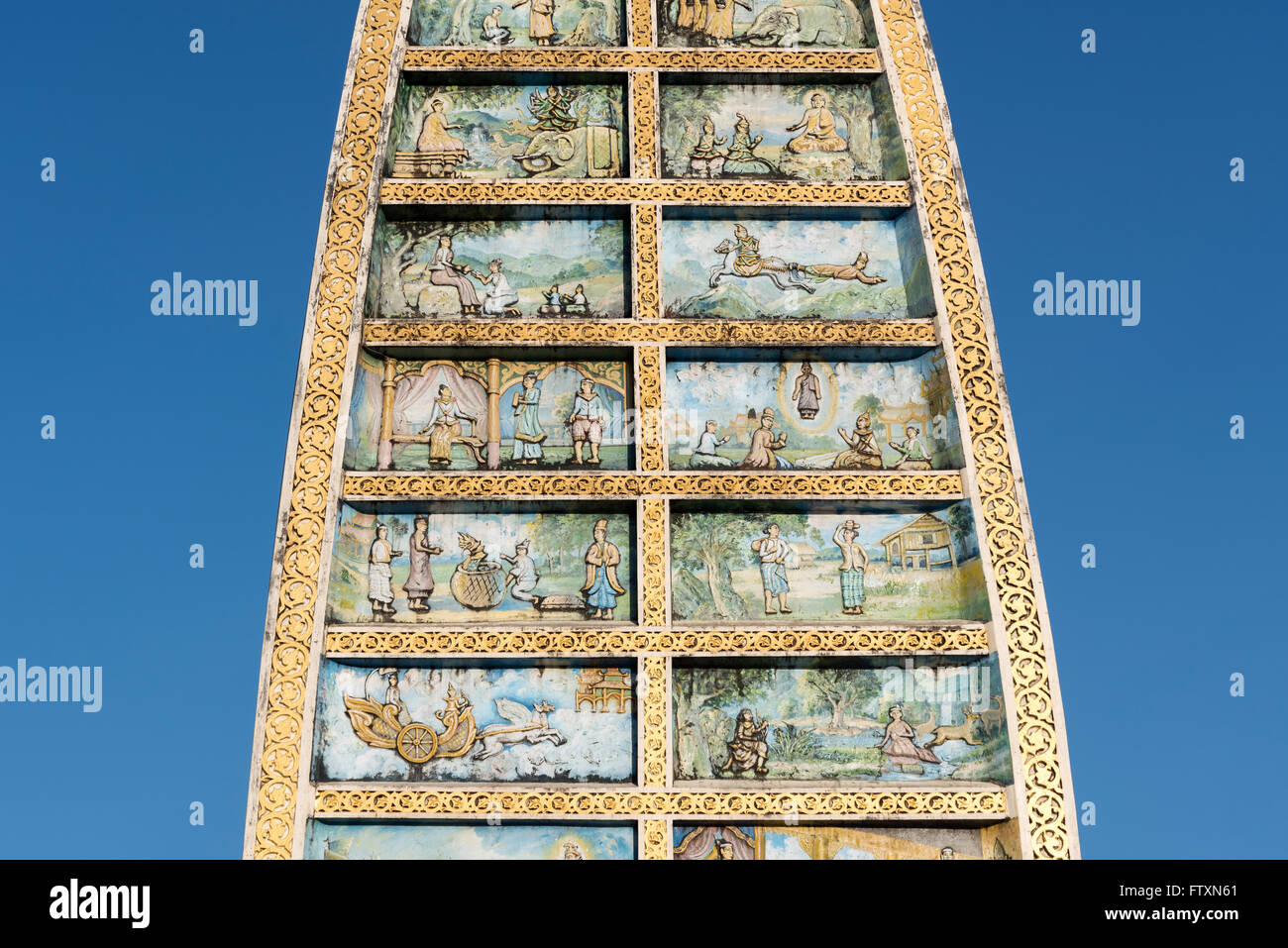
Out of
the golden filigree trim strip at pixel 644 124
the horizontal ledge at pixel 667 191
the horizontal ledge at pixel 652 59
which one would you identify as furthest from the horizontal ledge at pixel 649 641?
the horizontal ledge at pixel 652 59

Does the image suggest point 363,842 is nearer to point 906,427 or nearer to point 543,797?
point 543,797

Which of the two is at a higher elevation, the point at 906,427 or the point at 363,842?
the point at 906,427

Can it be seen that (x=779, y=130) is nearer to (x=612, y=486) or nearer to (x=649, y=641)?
(x=612, y=486)

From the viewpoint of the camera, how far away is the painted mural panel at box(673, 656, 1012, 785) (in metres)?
12.4

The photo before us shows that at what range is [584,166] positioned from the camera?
14148 millimetres

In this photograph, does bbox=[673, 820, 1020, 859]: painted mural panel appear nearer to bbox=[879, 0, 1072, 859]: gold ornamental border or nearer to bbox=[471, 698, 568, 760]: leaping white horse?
bbox=[879, 0, 1072, 859]: gold ornamental border

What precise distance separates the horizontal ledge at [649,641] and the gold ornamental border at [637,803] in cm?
100

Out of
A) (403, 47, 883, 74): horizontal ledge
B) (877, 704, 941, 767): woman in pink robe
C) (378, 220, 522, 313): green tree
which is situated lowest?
(877, 704, 941, 767): woman in pink robe

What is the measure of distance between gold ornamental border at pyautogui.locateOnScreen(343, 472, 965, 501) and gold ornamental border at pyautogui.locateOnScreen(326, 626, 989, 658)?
104 cm

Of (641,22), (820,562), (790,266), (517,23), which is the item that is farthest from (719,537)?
(517,23)

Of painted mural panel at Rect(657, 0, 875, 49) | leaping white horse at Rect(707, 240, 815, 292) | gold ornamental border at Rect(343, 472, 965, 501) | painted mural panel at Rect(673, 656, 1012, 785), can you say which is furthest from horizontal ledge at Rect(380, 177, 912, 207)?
painted mural panel at Rect(673, 656, 1012, 785)

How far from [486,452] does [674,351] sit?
1.65 m

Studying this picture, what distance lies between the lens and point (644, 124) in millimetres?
14023
